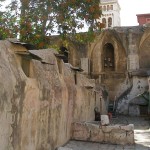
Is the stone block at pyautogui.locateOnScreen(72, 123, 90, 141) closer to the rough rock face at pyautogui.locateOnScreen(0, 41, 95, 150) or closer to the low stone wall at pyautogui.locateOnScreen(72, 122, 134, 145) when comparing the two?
the low stone wall at pyautogui.locateOnScreen(72, 122, 134, 145)

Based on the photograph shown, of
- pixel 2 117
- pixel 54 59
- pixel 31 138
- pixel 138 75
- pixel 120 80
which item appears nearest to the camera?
pixel 2 117

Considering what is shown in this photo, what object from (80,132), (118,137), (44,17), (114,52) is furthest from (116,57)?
(118,137)

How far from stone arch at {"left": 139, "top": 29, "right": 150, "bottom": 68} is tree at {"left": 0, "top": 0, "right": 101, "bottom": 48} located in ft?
50.8

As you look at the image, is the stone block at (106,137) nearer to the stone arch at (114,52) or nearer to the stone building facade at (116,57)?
the stone building facade at (116,57)

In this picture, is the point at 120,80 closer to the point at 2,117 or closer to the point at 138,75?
the point at 138,75

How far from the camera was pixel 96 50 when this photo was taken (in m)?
28.2

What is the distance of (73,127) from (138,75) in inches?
687

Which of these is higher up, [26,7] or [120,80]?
[26,7]

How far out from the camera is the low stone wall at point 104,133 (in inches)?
336

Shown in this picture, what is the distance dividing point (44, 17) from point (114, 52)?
54.8 feet

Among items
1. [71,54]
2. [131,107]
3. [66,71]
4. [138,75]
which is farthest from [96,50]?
[66,71]

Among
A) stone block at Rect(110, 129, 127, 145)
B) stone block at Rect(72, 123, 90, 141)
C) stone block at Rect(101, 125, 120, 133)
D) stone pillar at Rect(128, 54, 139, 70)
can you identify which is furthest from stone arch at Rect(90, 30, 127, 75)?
stone block at Rect(110, 129, 127, 145)

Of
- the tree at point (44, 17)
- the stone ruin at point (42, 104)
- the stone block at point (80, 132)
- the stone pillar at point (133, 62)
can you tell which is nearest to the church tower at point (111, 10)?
the stone pillar at point (133, 62)

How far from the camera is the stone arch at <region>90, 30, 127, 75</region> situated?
27688 millimetres
